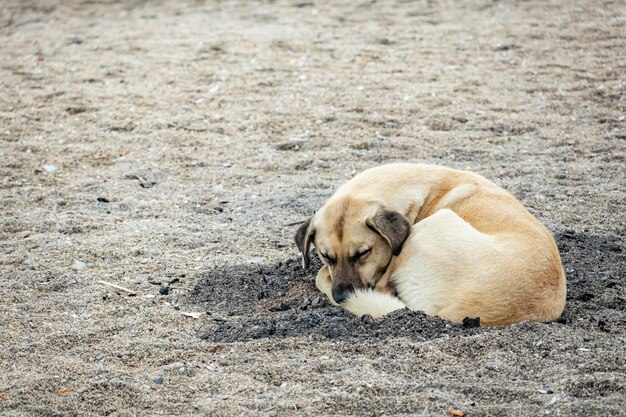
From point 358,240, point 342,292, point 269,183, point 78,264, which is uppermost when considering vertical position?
point 358,240

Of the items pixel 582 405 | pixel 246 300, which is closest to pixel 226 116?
pixel 246 300

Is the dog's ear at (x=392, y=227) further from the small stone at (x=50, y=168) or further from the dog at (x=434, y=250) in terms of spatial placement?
the small stone at (x=50, y=168)

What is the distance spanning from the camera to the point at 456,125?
8.50 metres

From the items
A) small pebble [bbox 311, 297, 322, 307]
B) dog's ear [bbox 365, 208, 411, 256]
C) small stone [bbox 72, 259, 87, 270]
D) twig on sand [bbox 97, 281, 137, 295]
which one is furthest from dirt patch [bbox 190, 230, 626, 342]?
small stone [bbox 72, 259, 87, 270]

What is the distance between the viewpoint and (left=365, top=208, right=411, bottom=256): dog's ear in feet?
16.3

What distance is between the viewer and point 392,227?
4.98 meters

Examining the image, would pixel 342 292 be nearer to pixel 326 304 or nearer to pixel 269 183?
pixel 326 304

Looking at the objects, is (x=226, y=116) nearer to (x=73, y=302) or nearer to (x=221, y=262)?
(x=221, y=262)

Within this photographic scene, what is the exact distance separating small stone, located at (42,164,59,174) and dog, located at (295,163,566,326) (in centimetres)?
320

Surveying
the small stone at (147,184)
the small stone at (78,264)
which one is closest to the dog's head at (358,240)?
the small stone at (78,264)

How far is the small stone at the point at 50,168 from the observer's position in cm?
769

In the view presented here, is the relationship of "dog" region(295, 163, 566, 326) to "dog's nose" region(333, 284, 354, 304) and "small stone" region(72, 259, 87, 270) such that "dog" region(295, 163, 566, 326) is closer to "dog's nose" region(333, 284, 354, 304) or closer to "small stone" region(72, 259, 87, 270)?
"dog's nose" region(333, 284, 354, 304)

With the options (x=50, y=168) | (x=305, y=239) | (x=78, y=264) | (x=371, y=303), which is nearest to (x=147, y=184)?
(x=50, y=168)

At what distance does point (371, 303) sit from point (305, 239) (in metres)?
0.75
